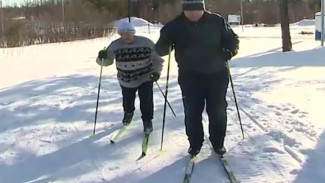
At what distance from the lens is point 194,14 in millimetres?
5152

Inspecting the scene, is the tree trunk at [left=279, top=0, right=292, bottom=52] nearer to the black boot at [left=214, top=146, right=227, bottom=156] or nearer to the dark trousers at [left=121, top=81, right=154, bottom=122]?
the dark trousers at [left=121, top=81, right=154, bottom=122]

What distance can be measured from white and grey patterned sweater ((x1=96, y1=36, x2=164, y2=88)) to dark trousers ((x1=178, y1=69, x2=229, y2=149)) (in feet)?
3.83

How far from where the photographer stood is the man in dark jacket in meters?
5.21

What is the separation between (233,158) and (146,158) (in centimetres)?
96

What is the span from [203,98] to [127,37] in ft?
5.11

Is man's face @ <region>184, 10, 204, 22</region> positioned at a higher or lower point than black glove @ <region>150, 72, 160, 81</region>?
higher

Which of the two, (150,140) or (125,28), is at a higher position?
(125,28)

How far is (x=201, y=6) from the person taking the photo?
5.13m

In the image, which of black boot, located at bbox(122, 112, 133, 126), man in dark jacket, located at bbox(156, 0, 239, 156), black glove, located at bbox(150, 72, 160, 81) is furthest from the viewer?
black boot, located at bbox(122, 112, 133, 126)

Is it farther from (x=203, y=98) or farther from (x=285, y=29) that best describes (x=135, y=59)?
(x=285, y=29)

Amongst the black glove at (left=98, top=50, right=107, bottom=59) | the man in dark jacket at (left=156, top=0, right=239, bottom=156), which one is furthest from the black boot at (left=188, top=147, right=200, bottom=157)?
the black glove at (left=98, top=50, right=107, bottom=59)

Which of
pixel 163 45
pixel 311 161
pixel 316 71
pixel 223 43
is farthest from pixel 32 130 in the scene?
pixel 316 71

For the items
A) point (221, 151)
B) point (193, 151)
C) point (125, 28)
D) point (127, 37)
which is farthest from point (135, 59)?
point (221, 151)

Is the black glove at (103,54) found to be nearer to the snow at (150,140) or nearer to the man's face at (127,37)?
the man's face at (127,37)
